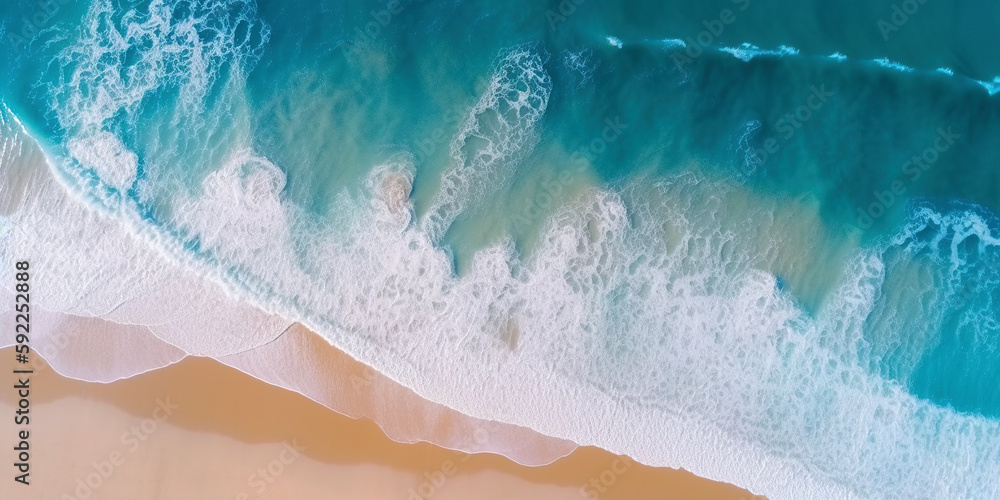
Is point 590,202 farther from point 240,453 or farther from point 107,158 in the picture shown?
point 107,158

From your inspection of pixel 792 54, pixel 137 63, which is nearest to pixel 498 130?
pixel 792 54

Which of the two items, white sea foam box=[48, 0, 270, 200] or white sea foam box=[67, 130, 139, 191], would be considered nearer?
white sea foam box=[67, 130, 139, 191]

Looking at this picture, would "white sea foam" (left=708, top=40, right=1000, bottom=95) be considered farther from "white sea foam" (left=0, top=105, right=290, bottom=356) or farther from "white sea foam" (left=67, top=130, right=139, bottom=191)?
"white sea foam" (left=67, top=130, right=139, bottom=191)

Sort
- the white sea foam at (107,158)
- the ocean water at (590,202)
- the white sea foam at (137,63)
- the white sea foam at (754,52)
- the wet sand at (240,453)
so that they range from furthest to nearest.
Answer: the white sea foam at (754,52)
the white sea foam at (137,63)
the white sea foam at (107,158)
the ocean water at (590,202)
the wet sand at (240,453)

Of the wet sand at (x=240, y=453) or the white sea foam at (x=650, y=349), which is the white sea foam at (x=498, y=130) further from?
the wet sand at (x=240, y=453)

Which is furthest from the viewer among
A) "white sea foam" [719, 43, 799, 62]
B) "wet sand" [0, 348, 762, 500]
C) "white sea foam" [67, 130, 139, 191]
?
"white sea foam" [719, 43, 799, 62]

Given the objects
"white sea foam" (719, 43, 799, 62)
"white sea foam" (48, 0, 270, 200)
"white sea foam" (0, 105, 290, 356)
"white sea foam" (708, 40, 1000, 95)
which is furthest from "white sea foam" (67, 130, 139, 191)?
"white sea foam" (719, 43, 799, 62)

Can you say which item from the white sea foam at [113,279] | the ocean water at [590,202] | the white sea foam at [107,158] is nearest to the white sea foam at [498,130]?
the ocean water at [590,202]
